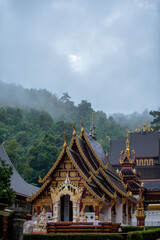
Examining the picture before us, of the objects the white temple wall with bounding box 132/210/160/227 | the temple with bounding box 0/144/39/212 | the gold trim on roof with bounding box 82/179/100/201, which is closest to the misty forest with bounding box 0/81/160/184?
the temple with bounding box 0/144/39/212

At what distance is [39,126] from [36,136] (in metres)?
7.27

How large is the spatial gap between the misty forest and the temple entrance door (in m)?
23.5

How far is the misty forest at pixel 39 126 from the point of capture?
63.4 meters

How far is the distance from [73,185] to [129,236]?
21.2 feet

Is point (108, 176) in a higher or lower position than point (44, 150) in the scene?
lower

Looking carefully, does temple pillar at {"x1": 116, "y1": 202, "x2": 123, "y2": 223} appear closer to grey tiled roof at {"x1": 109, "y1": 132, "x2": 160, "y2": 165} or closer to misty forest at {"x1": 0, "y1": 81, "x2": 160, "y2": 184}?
grey tiled roof at {"x1": 109, "y1": 132, "x2": 160, "y2": 165}

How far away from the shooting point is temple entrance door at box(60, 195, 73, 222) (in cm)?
2591

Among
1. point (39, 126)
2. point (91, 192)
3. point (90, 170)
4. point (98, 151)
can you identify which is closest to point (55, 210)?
point (91, 192)

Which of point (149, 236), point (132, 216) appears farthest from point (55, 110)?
point (149, 236)

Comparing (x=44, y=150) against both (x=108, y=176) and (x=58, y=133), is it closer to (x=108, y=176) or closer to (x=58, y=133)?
(x=58, y=133)

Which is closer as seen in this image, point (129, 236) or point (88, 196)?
point (129, 236)

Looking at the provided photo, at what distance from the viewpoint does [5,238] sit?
11188 mm

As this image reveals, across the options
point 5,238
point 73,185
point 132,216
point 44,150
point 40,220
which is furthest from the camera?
point 44,150

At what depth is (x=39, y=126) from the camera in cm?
9394
